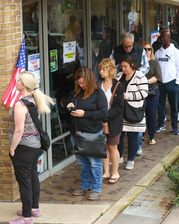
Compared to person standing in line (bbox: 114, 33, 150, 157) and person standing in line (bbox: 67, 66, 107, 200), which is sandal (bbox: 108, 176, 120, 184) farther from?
person standing in line (bbox: 114, 33, 150, 157)

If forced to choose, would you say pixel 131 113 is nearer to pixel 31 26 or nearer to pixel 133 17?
pixel 31 26

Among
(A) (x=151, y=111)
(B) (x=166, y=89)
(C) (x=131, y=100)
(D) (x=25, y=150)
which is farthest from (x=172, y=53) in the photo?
(D) (x=25, y=150)

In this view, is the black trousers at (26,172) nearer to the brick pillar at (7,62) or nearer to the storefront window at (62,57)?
the brick pillar at (7,62)

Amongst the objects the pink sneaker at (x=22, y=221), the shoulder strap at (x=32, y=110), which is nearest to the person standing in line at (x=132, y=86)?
the shoulder strap at (x=32, y=110)

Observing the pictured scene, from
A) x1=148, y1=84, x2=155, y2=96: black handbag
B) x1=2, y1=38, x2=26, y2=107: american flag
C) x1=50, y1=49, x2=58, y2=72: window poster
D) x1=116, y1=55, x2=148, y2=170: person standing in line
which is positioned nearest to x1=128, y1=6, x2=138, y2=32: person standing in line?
x1=148, y1=84, x2=155, y2=96: black handbag

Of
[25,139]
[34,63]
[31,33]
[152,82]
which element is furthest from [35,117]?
[152,82]

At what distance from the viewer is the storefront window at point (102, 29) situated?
9172 millimetres

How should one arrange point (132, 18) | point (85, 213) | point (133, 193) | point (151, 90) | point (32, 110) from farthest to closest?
point (132, 18) → point (151, 90) → point (133, 193) → point (85, 213) → point (32, 110)

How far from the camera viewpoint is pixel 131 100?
7602 millimetres

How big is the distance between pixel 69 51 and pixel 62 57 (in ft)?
0.94

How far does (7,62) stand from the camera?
245 inches

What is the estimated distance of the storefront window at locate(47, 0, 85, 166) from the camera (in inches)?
301

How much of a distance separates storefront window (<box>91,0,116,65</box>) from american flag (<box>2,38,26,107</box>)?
284 centimetres

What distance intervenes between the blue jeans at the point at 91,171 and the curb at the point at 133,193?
38cm
